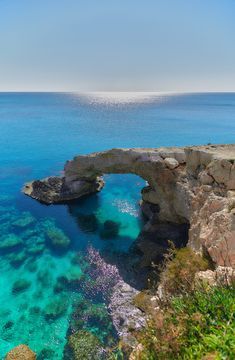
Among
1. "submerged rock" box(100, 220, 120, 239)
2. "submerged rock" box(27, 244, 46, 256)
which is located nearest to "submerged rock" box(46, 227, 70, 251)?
"submerged rock" box(27, 244, 46, 256)

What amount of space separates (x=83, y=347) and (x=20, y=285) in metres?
7.66

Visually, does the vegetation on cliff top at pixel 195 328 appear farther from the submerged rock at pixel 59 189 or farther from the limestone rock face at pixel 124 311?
the submerged rock at pixel 59 189

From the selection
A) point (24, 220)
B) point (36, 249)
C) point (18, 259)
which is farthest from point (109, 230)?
point (24, 220)

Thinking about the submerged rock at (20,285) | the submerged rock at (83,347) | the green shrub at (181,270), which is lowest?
the submerged rock at (20,285)

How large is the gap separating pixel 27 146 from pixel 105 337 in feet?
184

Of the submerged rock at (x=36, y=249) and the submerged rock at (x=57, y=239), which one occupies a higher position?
the submerged rock at (x=57, y=239)

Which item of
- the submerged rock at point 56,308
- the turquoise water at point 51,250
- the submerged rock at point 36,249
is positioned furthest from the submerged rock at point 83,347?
the submerged rock at point 36,249

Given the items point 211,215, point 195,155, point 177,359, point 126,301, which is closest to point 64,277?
point 126,301

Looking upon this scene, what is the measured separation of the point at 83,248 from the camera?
1035 inches

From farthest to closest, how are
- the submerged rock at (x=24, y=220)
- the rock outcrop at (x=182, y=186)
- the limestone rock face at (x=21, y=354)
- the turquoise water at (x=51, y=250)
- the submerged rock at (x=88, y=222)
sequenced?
the submerged rock at (x=24, y=220) → the submerged rock at (x=88, y=222) → the turquoise water at (x=51, y=250) → the rock outcrop at (x=182, y=186) → the limestone rock face at (x=21, y=354)

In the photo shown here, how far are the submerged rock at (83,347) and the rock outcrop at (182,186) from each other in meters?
8.25

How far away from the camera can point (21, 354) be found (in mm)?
15719

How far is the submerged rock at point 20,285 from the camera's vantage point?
2129 centimetres

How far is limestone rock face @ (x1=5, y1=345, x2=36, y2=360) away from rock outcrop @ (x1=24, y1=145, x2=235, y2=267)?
11.3 m
